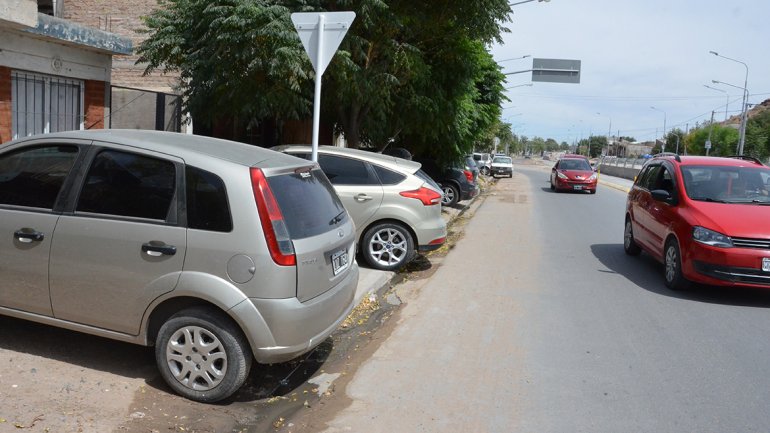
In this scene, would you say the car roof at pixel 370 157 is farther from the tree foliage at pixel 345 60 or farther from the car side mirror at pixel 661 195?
the car side mirror at pixel 661 195

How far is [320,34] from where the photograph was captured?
6832mm

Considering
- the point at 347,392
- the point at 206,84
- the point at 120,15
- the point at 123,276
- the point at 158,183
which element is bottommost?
the point at 347,392

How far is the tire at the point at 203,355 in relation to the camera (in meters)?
4.32

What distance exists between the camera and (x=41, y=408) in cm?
405

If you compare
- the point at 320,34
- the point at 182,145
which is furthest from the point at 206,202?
the point at 320,34

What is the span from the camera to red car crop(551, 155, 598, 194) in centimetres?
2719

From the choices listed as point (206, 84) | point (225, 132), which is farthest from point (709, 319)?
point (225, 132)

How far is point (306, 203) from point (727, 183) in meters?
6.58

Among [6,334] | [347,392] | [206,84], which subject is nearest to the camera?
[347,392]

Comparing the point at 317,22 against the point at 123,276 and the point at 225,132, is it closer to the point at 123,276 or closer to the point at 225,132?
the point at 123,276

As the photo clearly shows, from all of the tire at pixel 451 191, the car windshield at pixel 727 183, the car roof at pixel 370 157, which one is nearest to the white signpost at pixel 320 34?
the car roof at pixel 370 157

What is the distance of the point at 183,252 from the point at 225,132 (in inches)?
484

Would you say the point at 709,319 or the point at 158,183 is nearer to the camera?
the point at 158,183

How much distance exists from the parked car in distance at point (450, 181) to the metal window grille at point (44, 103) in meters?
10.3
